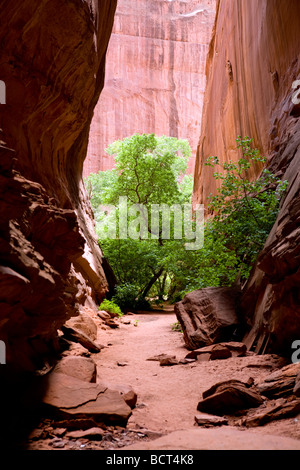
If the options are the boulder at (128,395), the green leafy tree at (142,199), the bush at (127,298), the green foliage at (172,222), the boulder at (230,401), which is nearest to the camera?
the boulder at (230,401)

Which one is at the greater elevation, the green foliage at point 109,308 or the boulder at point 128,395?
the boulder at point 128,395

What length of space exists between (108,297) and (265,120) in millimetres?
10653

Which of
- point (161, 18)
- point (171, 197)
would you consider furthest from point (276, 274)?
point (161, 18)

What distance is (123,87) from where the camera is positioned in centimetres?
4366

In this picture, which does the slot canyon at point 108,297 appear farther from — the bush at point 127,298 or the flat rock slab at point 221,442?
the bush at point 127,298

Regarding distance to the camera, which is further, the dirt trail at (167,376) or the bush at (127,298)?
the bush at (127,298)

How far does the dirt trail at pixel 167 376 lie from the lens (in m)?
4.39

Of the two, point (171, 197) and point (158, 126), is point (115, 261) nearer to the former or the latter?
point (171, 197)

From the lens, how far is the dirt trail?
173 inches

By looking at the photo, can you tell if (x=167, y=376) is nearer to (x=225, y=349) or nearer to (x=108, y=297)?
(x=225, y=349)

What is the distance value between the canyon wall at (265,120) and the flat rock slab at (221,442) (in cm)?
344

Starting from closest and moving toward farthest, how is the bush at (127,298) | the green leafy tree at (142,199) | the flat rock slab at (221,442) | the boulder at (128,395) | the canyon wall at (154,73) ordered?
the flat rock slab at (221,442)
the boulder at (128,395)
the bush at (127,298)
the green leafy tree at (142,199)
the canyon wall at (154,73)

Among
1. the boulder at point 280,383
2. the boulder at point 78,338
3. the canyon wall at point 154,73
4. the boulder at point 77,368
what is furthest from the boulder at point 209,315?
the canyon wall at point 154,73
